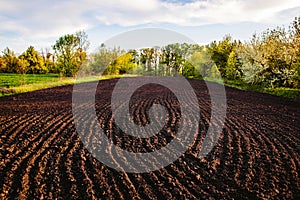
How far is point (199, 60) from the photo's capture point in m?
50.1

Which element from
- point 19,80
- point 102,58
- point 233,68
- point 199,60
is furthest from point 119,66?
point 233,68

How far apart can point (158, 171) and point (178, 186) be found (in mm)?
753

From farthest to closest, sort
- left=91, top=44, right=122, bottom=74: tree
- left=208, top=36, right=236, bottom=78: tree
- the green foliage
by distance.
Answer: the green foliage → left=91, top=44, right=122, bottom=74: tree → left=208, top=36, right=236, bottom=78: tree

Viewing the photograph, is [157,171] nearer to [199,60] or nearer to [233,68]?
[233,68]

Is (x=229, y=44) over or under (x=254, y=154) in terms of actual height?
over

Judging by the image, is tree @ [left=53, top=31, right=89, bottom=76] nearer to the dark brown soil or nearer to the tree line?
the tree line

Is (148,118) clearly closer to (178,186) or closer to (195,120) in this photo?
(195,120)

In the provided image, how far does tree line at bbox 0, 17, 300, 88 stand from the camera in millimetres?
22344

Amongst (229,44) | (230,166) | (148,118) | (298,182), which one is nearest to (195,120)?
(148,118)

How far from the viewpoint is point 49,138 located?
7.39 meters

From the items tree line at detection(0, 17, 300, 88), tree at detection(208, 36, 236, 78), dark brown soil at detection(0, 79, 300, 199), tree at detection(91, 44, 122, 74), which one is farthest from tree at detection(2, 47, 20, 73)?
dark brown soil at detection(0, 79, 300, 199)

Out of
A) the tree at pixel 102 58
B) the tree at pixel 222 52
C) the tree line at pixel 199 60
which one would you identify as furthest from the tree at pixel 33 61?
the tree at pixel 222 52

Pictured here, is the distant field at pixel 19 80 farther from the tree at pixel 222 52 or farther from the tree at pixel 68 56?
the tree at pixel 222 52

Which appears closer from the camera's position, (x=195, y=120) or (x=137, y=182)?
(x=137, y=182)
